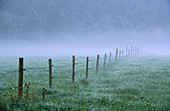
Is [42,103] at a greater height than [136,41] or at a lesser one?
lesser

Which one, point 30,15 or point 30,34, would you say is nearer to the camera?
point 30,34

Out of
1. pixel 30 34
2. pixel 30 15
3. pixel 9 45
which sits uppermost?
pixel 30 15

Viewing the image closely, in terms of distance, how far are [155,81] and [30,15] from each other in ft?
464

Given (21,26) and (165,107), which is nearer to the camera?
(165,107)

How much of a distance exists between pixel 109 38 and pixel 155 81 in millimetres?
134971

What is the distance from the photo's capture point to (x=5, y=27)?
110500 mm

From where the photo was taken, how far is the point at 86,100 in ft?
27.6

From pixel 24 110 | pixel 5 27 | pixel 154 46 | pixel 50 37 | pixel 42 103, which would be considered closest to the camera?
pixel 24 110

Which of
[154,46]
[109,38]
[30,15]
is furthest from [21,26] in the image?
[154,46]

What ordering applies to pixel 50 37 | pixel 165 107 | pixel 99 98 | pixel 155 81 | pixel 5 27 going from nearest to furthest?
pixel 165 107, pixel 99 98, pixel 155 81, pixel 5 27, pixel 50 37

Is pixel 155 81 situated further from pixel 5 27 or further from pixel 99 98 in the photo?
pixel 5 27

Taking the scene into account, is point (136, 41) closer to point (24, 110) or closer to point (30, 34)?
point (30, 34)

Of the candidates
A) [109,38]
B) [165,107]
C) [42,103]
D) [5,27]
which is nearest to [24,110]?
[42,103]

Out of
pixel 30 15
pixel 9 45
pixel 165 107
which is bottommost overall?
pixel 165 107
